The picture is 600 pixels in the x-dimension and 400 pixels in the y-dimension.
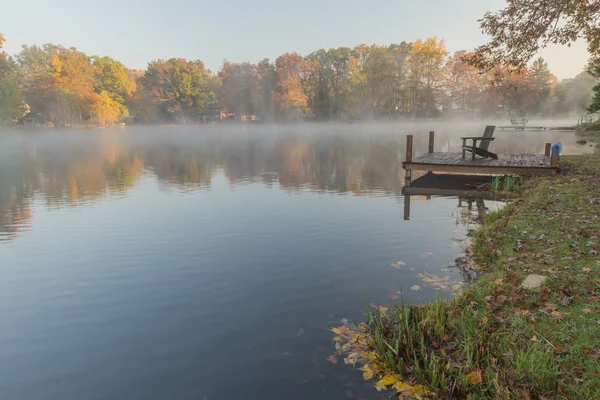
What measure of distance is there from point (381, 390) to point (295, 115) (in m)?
108

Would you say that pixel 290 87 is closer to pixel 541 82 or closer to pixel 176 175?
pixel 541 82

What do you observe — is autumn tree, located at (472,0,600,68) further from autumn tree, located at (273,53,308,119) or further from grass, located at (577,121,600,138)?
autumn tree, located at (273,53,308,119)

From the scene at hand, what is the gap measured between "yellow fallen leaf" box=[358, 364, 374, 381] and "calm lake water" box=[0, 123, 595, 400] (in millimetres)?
99

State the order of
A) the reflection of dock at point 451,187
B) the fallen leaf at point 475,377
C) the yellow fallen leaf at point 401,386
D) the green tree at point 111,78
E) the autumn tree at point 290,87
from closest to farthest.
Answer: the fallen leaf at point 475,377 < the yellow fallen leaf at point 401,386 < the reflection of dock at point 451,187 < the autumn tree at point 290,87 < the green tree at point 111,78

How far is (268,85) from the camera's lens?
113 m

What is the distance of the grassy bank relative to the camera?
4.41 meters

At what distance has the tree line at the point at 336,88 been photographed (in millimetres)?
106188

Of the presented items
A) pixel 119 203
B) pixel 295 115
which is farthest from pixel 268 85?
pixel 119 203

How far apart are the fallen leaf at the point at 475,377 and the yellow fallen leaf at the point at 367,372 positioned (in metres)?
1.31

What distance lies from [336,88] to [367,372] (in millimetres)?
112188

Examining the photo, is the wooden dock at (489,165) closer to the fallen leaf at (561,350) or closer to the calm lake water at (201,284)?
the calm lake water at (201,284)

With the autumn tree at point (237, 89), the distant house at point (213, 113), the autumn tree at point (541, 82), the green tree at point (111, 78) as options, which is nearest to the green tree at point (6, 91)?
the green tree at point (111, 78)

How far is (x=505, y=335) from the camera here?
5.23 m

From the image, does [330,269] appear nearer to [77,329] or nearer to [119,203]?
[77,329]
